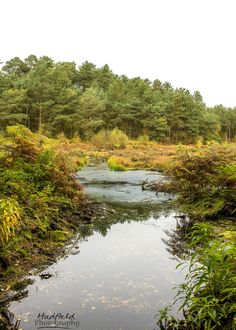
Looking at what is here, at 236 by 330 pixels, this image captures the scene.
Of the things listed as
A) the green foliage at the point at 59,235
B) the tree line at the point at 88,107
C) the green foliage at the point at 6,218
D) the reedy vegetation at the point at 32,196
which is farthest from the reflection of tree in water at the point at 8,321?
the tree line at the point at 88,107

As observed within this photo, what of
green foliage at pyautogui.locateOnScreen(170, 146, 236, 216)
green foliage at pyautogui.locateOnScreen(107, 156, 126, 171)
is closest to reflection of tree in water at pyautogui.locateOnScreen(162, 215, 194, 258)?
green foliage at pyautogui.locateOnScreen(170, 146, 236, 216)

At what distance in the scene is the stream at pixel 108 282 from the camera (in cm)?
530

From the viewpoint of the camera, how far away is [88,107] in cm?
5834

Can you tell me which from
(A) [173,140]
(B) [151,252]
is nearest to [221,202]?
(B) [151,252]

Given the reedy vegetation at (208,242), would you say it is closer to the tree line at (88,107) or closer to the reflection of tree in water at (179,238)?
the reflection of tree in water at (179,238)

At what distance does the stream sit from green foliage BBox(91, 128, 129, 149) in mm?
37425

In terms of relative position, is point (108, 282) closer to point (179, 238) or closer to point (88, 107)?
point (179, 238)

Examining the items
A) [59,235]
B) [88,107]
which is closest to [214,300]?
[59,235]

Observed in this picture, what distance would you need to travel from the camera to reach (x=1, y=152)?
36.3ft

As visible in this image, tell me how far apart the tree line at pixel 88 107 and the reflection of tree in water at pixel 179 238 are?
119 ft

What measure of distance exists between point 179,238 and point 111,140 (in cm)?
4092

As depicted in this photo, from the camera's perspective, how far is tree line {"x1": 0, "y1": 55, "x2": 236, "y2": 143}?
55.3 meters

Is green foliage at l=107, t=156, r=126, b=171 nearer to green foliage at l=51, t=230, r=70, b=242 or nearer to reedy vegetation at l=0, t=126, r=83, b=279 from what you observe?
reedy vegetation at l=0, t=126, r=83, b=279

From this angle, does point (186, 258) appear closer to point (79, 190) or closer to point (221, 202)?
point (221, 202)
